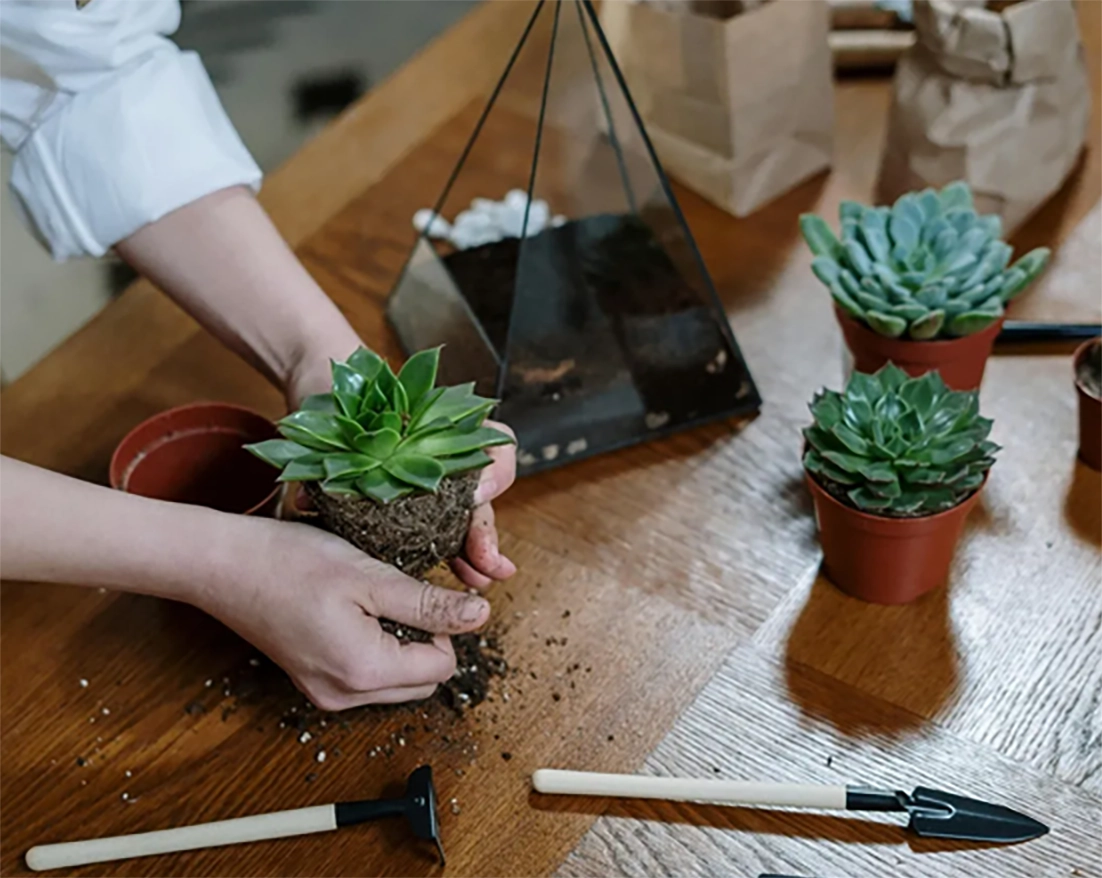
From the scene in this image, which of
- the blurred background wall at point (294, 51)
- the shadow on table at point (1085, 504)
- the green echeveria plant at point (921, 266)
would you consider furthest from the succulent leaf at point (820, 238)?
the blurred background wall at point (294, 51)

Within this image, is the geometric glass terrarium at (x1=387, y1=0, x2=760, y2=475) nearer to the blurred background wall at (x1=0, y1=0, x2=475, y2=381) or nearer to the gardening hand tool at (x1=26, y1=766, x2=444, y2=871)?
the gardening hand tool at (x1=26, y1=766, x2=444, y2=871)

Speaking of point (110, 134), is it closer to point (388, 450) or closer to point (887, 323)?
point (388, 450)

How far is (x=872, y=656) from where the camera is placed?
0.77 m

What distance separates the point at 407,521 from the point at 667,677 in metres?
0.19

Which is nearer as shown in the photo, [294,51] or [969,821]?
[969,821]

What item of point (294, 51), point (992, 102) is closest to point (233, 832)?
point (992, 102)

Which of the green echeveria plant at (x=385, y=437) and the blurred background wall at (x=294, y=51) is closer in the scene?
the green echeveria plant at (x=385, y=437)

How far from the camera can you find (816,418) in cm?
77

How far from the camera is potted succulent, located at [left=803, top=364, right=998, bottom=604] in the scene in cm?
75

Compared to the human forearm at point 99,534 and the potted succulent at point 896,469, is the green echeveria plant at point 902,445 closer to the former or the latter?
the potted succulent at point 896,469

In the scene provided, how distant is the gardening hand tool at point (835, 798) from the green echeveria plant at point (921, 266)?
0.30 meters

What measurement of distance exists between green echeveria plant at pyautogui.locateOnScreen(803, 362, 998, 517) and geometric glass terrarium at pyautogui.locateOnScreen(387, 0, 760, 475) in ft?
0.53

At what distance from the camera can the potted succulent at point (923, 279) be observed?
0.84 meters

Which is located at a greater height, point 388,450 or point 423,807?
point 388,450
